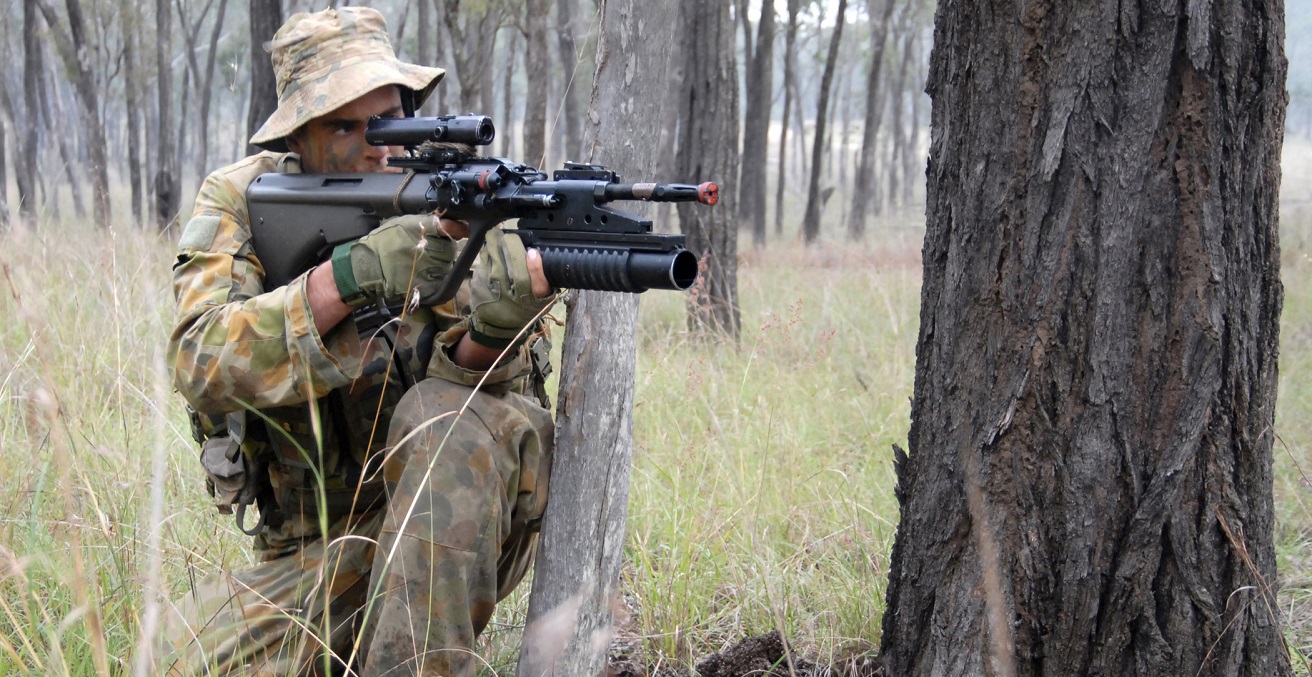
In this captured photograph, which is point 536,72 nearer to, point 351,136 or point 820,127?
point 351,136

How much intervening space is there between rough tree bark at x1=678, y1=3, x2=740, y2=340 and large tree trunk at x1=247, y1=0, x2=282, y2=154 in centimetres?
256

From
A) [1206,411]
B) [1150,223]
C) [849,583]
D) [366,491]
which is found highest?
[1150,223]

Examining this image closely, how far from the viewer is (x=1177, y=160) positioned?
5.11ft

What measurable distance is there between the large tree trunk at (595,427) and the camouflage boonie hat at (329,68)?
50 cm

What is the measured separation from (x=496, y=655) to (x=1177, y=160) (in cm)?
181

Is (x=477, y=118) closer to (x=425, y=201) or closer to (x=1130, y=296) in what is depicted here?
(x=425, y=201)

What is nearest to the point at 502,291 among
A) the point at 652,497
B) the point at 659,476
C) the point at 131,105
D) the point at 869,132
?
the point at 652,497

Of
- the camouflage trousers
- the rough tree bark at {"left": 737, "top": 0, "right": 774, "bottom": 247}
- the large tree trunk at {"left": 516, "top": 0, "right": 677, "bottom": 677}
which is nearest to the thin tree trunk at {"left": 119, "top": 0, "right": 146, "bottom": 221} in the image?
the rough tree bark at {"left": 737, "top": 0, "right": 774, "bottom": 247}

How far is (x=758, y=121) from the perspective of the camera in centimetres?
1395

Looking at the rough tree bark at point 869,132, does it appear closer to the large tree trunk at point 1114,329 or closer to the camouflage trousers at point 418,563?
the camouflage trousers at point 418,563

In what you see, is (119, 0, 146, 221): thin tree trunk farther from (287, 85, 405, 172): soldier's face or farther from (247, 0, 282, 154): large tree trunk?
(287, 85, 405, 172): soldier's face

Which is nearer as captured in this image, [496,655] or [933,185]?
[933,185]

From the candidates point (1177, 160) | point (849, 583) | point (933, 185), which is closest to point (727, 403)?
point (849, 583)

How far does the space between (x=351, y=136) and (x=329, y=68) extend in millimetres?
157
